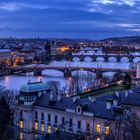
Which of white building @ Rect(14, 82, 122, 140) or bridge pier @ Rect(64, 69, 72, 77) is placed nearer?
white building @ Rect(14, 82, 122, 140)

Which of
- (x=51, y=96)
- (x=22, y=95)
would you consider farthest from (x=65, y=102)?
(x=22, y=95)

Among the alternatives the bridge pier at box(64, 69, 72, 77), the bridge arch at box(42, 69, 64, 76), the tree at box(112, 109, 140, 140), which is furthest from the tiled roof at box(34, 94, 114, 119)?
the bridge arch at box(42, 69, 64, 76)

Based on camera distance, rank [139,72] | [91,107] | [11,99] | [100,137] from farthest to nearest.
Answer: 1. [139,72]
2. [11,99]
3. [91,107]
4. [100,137]

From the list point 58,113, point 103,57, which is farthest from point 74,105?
point 103,57

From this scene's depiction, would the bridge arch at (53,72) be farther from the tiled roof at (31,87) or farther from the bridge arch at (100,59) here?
the tiled roof at (31,87)

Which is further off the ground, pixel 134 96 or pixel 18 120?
pixel 134 96

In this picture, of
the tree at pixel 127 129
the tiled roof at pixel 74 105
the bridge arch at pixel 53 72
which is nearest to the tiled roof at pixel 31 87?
the tiled roof at pixel 74 105

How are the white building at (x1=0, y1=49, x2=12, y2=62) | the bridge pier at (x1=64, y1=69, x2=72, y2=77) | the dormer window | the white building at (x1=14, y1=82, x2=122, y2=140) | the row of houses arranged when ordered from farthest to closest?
the white building at (x1=0, y1=49, x2=12, y2=62)
the bridge pier at (x1=64, y1=69, x2=72, y2=77)
the dormer window
the white building at (x1=14, y1=82, x2=122, y2=140)
the row of houses

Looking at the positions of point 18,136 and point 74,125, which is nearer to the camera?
point 74,125

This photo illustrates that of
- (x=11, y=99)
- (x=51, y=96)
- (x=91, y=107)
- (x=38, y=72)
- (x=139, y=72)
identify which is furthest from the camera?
(x=38, y=72)

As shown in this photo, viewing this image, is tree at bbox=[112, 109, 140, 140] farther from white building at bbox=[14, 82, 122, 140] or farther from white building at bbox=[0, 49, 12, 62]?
white building at bbox=[0, 49, 12, 62]

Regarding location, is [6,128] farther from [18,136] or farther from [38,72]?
[38,72]
